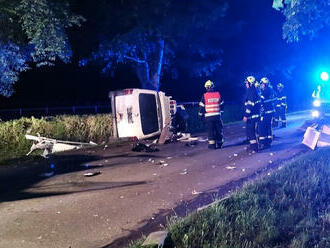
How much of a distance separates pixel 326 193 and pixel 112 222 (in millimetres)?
3420

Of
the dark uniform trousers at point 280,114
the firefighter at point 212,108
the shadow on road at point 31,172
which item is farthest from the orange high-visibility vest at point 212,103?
the dark uniform trousers at point 280,114

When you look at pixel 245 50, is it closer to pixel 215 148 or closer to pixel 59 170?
pixel 215 148

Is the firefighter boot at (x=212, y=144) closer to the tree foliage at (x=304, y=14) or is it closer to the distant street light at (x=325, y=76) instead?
the tree foliage at (x=304, y=14)

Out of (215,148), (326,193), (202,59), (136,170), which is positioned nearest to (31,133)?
(136,170)

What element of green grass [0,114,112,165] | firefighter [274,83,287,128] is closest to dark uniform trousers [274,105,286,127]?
firefighter [274,83,287,128]

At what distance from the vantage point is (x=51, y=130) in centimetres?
1192

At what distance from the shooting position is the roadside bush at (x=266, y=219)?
4145 mm

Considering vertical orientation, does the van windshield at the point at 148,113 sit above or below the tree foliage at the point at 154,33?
below

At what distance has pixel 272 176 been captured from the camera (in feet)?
22.0

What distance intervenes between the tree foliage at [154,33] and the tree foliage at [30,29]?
4677 mm

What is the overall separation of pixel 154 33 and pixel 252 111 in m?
9.19

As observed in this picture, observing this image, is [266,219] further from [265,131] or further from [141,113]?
[141,113]

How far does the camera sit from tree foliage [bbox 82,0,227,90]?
17.0 metres

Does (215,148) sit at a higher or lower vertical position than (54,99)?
lower
